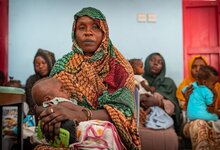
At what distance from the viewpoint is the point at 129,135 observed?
1857mm

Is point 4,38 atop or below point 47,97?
atop

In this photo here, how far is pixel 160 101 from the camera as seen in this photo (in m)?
3.85

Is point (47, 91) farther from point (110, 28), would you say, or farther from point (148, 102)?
point (110, 28)

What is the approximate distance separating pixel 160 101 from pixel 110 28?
187 centimetres

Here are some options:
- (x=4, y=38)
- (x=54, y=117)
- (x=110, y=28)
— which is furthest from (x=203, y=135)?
(x=4, y=38)

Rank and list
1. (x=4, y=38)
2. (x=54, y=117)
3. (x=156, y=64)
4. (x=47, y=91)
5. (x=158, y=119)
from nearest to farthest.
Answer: (x=54, y=117) < (x=47, y=91) < (x=158, y=119) < (x=156, y=64) < (x=4, y=38)

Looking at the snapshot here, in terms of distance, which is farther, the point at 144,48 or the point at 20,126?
the point at 144,48

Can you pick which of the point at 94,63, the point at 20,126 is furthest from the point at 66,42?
the point at 94,63

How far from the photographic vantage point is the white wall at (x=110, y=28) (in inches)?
203

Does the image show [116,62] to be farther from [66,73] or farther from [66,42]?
[66,42]

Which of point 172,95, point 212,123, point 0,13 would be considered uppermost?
point 0,13

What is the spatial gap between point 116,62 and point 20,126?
1.23 metres

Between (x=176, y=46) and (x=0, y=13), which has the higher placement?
(x=0, y=13)

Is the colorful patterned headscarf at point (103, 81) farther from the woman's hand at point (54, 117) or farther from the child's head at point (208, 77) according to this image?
the child's head at point (208, 77)
